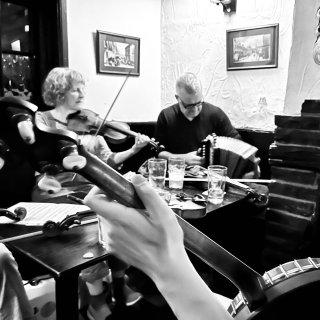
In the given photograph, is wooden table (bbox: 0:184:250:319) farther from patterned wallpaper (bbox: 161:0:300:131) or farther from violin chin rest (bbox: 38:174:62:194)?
patterned wallpaper (bbox: 161:0:300:131)

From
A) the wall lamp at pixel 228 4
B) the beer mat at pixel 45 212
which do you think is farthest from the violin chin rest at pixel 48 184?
the wall lamp at pixel 228 4

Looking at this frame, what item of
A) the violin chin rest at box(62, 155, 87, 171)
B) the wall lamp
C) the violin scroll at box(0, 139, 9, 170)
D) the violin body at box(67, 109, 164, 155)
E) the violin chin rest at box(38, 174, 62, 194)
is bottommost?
the violin body at box(67, 109, 164, 155)

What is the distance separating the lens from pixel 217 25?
3588 millimetres

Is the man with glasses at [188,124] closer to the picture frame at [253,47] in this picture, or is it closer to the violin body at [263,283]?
the picture frame at [253,47]

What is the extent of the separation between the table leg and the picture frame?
2830mm

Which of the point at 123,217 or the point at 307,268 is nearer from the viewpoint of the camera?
the point at 123,217

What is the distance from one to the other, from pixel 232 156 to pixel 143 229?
6.72 ft

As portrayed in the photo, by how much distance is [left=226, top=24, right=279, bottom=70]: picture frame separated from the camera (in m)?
3.19

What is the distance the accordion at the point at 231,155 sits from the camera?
241cm

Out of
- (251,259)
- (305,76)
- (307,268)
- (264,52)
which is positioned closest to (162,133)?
(264,52)

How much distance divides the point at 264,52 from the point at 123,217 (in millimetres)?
3192

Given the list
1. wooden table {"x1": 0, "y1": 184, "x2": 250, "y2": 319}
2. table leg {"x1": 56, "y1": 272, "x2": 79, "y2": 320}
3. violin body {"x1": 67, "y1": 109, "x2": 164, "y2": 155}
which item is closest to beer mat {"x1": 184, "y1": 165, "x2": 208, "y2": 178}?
violin body {"x1": 67, "y1": 109, "x2": 164, "y2": 155}

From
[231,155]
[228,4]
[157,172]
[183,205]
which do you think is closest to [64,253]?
[183,205]

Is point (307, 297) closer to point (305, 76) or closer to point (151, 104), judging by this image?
point (305, 76)
